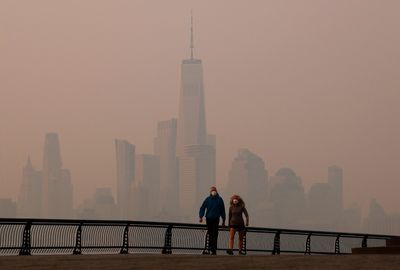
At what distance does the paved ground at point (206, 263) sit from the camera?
19.6 meters

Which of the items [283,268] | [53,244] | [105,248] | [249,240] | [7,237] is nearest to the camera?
[283,268]

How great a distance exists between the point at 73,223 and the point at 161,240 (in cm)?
591

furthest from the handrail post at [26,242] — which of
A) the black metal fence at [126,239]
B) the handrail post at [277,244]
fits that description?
the handrail post at [277,244]

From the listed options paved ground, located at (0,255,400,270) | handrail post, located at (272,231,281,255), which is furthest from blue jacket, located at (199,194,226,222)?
handrail post, located at (272,231,281,255)

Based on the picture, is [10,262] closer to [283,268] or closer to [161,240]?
[283,268]

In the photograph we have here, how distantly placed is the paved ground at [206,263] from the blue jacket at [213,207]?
13.1 feet

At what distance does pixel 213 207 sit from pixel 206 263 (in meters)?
6.03

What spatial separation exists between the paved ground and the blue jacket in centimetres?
399

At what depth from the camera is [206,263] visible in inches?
816

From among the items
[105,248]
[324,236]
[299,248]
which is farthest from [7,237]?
[324,236]

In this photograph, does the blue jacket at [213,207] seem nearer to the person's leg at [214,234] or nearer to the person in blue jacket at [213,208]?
the person in blue jacket at [213,208]

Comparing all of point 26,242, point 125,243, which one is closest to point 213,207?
point 125,243

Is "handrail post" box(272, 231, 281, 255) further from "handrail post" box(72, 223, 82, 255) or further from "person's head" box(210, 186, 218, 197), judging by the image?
"handrail post" box(72, 223, 82, 255)

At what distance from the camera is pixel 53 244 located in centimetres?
2772
